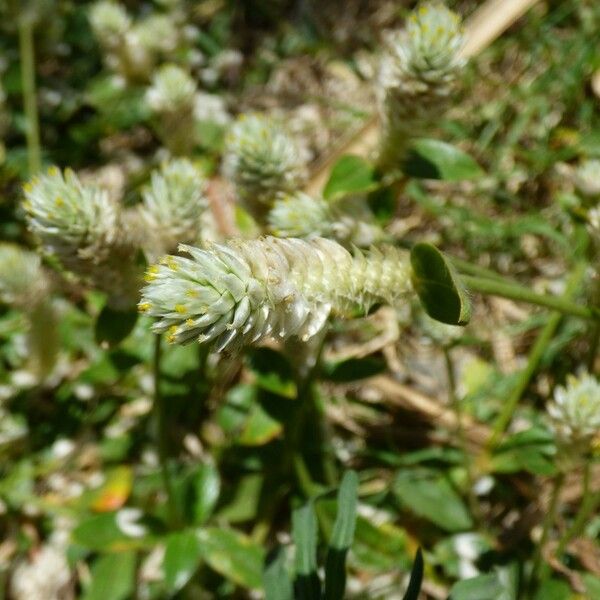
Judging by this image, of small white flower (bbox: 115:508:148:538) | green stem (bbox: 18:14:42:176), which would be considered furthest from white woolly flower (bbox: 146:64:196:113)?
small white flower (bbox: 115:508:148:538)

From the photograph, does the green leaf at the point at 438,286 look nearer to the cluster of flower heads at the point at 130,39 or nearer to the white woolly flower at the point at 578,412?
the white woolly flower at the point at 578,412

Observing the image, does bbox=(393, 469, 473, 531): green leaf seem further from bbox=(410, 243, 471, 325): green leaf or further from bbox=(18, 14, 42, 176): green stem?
bbox=(18, 14, 42, 176): green stem

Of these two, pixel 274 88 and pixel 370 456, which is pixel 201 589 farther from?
pixel 274 88

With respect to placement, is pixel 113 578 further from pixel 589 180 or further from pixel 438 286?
pixel 589 180

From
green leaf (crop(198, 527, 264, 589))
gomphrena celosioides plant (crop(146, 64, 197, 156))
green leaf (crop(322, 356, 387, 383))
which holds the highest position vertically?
gomphrena celosioides plant (crop(146, 64, 197, 156))

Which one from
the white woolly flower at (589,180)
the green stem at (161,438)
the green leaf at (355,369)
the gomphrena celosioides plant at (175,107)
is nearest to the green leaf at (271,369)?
the green leaf at (355,369)

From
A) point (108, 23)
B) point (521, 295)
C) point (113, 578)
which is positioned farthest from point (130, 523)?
point (108, 23)
